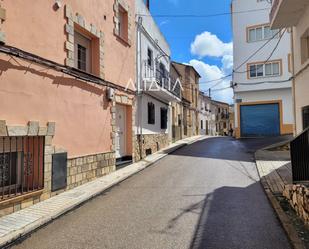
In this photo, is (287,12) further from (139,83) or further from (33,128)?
(33,128)

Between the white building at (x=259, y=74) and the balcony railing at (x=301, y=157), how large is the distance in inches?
673

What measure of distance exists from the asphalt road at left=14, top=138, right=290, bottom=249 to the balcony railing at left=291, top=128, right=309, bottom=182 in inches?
38.2

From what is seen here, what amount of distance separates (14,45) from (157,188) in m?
4.89

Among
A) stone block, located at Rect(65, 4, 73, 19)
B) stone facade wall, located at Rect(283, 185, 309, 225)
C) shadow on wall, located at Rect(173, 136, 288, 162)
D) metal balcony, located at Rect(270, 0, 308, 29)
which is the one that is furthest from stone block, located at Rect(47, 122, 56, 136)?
shadow on wall, located at Rect(173, 136, 288, 162)

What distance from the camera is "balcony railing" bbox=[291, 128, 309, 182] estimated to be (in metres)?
5.92

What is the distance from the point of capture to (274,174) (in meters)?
8.84

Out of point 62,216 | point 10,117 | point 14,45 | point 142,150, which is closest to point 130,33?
point 142,150

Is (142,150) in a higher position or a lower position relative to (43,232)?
higher

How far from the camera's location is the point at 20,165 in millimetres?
6172

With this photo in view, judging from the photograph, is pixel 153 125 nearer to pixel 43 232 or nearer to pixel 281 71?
pixel 43 232

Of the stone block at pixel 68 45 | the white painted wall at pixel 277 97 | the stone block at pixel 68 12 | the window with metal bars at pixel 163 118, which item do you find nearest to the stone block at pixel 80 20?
the stone block at pixel 68 12

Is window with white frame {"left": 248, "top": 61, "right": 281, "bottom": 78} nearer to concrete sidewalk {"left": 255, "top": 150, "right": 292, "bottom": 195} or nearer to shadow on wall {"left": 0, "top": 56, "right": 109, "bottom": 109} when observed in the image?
concrete sidewalk {"left": 255, "top": 150, "right": 292, "bottom": 195}

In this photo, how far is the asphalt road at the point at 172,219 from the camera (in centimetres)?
416

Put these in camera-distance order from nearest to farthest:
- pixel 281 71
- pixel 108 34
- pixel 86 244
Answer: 1. pixel 86 244
2. pixel 108 34
3. pixel 281 71
